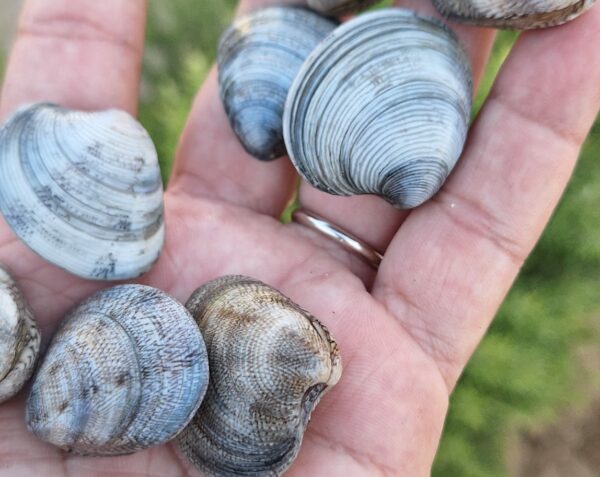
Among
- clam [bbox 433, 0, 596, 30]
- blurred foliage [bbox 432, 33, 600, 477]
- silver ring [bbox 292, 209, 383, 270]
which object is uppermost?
clam [bbox 433, 0, 596, 30]

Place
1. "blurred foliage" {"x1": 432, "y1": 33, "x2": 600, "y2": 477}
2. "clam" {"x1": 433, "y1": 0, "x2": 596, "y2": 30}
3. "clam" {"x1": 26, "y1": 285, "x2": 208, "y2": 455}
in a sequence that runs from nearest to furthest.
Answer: "clam" {"x1": 26, "y1": 285, "x2": 208, "y2": 455}
"clam" {"x1": 433, "y1": 0, "x2": 596, "y2": 30}
"blurred foliage" {"x1": 432, "y1": 33, "x2": 600, "y2": 477}

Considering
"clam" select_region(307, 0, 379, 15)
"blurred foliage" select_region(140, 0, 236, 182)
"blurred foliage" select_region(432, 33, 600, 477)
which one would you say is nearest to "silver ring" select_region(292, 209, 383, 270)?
"clam" select_region(307, 0, 379, 15)

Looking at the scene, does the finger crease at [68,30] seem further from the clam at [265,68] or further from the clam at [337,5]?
the clam at [337,5]

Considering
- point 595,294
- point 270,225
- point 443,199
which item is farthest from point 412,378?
point 595,294

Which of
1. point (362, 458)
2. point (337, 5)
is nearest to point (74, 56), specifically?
point (337, 5)

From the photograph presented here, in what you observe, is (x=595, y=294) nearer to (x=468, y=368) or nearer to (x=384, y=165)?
(x=468, y=368)

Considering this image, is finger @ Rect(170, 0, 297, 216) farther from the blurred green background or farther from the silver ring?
the blurred green background

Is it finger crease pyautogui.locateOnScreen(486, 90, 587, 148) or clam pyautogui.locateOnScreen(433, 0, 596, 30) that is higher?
clam pyautogui.locateOnScreen(433, 0, 596, 30)

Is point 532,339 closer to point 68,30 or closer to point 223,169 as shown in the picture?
point 223,169
